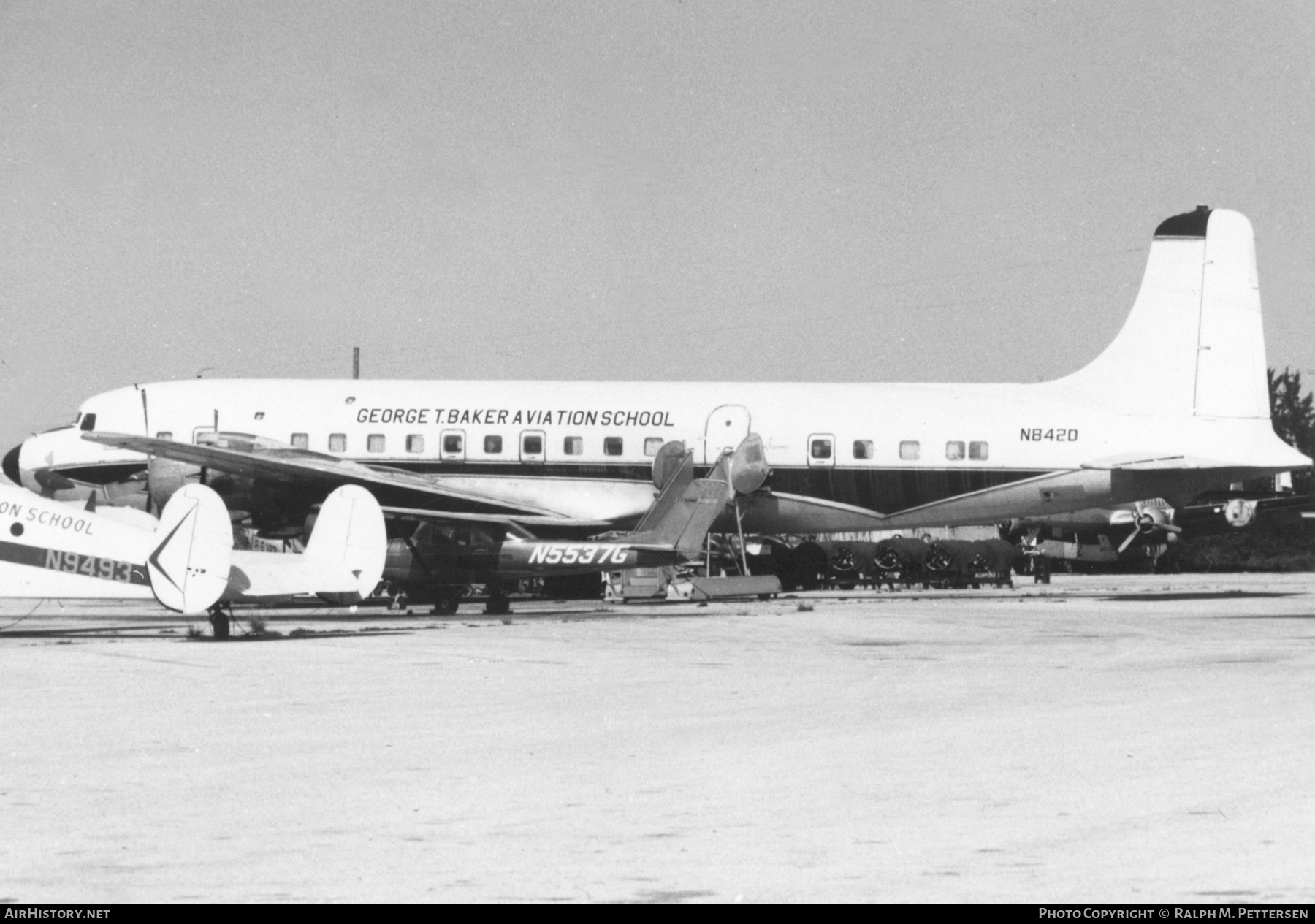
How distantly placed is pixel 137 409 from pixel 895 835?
101 ft

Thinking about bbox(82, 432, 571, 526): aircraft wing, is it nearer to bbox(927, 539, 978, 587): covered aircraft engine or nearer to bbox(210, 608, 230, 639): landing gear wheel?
bbox(210, 608, 230, 639): landing gear wheel

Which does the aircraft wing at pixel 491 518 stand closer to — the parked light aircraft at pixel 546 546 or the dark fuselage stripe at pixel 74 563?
the parked light aircraft at pixel 546 546

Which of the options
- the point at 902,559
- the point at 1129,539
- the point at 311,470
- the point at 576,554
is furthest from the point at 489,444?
the point at 1129,539

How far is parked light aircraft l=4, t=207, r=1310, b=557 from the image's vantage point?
34375 mm

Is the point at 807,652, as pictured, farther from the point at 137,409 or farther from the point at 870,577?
the point at 870,577

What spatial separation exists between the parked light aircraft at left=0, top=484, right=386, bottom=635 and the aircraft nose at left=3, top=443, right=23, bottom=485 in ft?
48.7

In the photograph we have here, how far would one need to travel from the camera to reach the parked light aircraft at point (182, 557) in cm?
2186

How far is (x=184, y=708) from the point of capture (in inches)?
588

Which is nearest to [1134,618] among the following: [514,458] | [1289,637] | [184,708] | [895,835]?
[1289,637]

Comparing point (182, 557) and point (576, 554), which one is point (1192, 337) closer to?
point (576, 554)

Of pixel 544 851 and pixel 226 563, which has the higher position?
pixel 226 563

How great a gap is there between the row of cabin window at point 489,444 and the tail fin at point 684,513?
476 centimetres

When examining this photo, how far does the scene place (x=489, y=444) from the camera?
34969 mm

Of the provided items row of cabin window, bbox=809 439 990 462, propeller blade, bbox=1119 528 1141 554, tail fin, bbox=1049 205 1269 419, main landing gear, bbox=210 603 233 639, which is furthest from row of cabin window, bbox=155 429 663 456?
propeller blade, bbox=1119 528 1141 554
